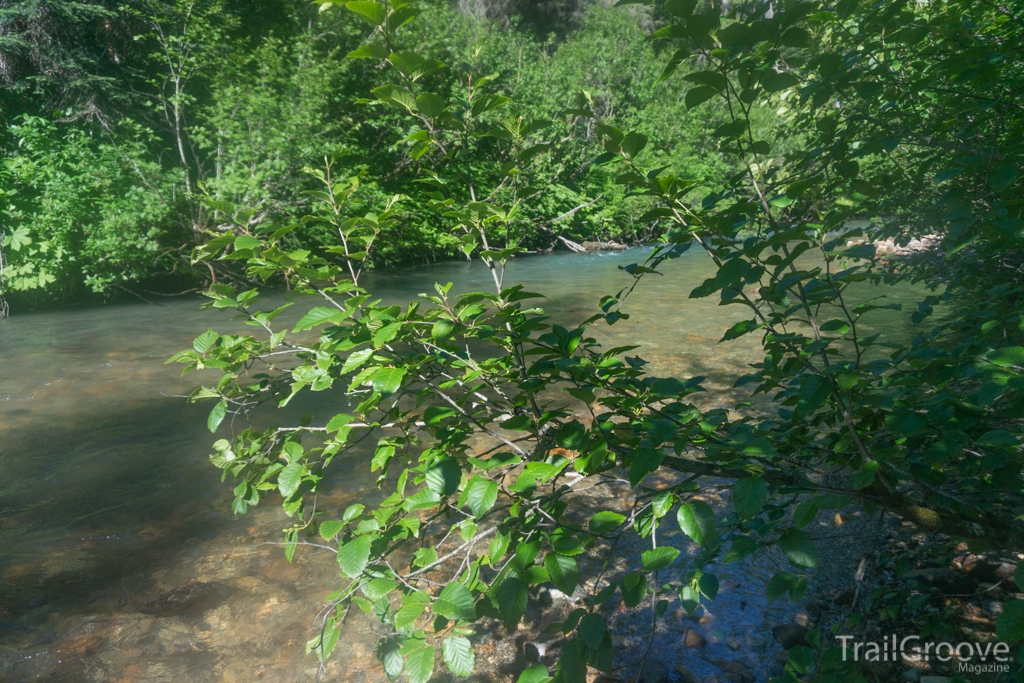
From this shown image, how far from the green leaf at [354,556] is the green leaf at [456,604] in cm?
18

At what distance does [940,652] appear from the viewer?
188 cm

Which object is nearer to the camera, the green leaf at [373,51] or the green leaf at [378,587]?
the green leaf at [378,587]

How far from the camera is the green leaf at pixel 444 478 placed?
4.31 ft

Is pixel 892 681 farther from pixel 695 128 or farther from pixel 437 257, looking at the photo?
pixel 695 128

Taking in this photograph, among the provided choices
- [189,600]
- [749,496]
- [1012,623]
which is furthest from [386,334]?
[189,600]

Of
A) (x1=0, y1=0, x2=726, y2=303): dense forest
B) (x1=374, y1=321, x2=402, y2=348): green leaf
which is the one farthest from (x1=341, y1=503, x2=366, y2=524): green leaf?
(x1=0, y1=0, x2=726, y2=303): dense forest

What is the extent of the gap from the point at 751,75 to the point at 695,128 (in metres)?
22.2

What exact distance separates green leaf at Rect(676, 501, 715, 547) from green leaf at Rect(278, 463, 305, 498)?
0.94 meters

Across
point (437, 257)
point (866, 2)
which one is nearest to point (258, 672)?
point (866, 2)

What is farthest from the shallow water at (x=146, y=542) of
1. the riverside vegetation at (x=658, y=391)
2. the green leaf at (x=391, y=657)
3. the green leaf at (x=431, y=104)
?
the green leaf at (x=431, y=104)

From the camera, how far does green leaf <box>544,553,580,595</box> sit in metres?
1.25

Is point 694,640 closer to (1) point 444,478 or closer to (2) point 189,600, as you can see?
(1) point 444,478

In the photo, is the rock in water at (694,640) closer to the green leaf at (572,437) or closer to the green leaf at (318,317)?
the green leaf at (572,437)

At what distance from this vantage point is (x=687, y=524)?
3.78 ft
